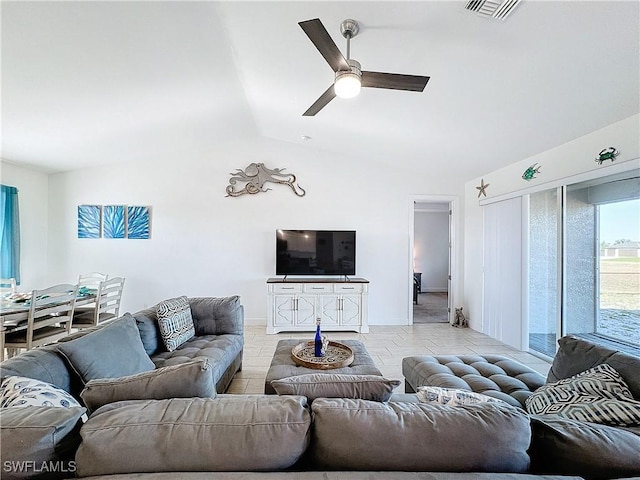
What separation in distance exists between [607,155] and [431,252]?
6.65 metres

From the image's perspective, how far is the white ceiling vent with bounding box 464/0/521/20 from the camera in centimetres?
171

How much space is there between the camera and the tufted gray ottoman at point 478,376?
71.4 inches

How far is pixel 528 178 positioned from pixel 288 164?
3.46 m

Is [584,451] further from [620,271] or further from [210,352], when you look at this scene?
[620,271]

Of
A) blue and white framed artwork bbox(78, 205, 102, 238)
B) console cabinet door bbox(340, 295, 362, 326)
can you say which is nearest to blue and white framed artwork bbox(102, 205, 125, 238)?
blue and white framed artwork bbox(78, 205, 102, 238)

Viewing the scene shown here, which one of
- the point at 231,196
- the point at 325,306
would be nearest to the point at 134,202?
the point at 231,196

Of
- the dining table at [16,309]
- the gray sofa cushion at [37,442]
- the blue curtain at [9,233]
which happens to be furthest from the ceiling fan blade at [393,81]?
the blue curtain at [9,233]

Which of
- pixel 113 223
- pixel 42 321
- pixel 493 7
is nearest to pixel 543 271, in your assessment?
pixel 493 7

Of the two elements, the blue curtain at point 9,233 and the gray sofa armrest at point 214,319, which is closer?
the gray sofa armrest at point 214,319

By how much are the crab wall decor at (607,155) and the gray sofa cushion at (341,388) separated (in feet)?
9.90

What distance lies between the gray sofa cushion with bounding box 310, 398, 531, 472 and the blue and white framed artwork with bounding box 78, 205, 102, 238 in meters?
5.45

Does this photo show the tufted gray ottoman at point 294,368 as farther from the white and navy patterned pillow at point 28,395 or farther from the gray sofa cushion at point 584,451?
the gray sofa cushion at point 584,451

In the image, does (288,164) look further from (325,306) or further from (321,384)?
(321,384)

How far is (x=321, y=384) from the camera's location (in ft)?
3.85
